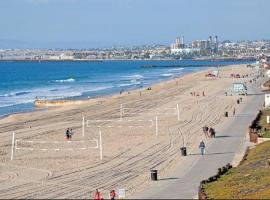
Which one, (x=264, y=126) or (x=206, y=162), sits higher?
(x=206, y=162)

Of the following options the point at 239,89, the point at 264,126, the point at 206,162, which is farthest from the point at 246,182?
the point at 239,89

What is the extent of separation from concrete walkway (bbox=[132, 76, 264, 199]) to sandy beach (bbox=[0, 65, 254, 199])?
0.66 meters

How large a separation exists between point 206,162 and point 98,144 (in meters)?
Result: 8.75

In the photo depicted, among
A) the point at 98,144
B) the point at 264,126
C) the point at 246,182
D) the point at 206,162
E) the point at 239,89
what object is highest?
the point at 246,182

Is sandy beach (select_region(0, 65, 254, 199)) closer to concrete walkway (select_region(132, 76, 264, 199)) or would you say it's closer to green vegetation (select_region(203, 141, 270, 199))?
concrete walkway (select_region(132, 76, 264, 199))

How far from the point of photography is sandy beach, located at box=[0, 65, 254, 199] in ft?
78.5

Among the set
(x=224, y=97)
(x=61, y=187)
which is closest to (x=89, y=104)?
(x=224, y=97)

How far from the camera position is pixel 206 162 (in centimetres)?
2652

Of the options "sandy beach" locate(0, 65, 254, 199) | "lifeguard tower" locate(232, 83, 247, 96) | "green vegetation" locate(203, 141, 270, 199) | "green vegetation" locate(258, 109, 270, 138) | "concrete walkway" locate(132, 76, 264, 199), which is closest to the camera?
"green vegetation" locate(203, 141, 270, 199)

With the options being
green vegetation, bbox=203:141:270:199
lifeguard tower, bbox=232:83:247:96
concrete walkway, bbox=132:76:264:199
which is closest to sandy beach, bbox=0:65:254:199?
concrete walkway, bbox=132:76:264:199

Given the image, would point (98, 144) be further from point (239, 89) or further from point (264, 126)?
point (239, 89)

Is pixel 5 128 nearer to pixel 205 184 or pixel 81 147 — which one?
pixel 81 147

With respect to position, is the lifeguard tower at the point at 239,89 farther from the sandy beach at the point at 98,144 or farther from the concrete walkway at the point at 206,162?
the concrete walkway at the point at 206,162

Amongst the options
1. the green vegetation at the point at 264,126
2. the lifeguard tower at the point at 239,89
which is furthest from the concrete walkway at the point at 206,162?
the lifeguard tower at the point at 239,89
